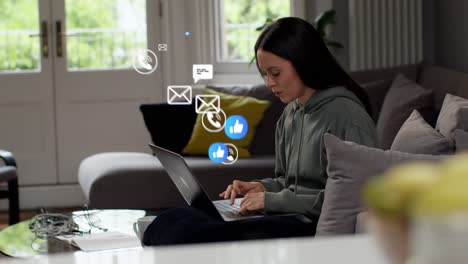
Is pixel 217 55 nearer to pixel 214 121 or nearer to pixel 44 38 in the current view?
pixel 44 38

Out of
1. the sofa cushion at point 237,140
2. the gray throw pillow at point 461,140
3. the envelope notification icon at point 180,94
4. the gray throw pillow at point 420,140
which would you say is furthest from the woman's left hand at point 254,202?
the envelope notification icon at point 180,94

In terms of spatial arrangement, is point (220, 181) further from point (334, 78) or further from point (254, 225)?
point (254, 225)

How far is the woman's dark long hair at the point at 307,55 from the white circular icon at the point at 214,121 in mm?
2117

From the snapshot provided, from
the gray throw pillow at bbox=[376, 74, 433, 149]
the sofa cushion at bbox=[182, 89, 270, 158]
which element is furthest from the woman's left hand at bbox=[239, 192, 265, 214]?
the sofa cushion at bbox=[182, 89, 270, 158]

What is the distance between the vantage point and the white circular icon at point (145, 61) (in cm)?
636

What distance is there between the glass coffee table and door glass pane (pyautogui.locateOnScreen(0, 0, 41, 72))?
291 cm

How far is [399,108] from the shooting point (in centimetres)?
427

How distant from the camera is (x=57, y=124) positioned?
6223 mm

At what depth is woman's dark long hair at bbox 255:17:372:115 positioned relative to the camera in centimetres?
278

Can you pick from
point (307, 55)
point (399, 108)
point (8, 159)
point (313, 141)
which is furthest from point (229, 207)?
point (8, 159)

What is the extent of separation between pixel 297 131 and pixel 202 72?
3.56 metres

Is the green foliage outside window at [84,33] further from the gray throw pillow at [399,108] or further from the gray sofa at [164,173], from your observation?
the gray throw pillow at [399,108]

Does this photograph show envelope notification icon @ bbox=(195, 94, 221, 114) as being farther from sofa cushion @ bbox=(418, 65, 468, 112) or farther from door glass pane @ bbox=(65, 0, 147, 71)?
door glass pane @ bbox=(65, 0, 147, 71)

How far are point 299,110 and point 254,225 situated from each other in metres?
A: 0.61
